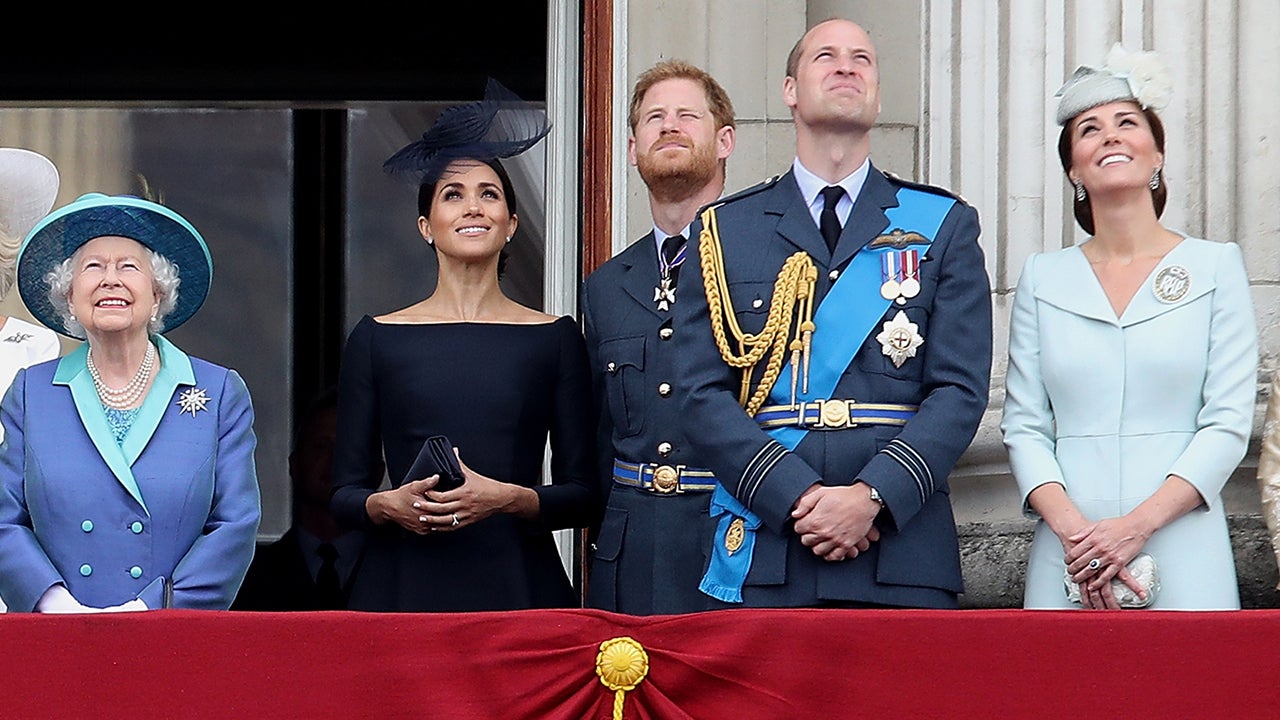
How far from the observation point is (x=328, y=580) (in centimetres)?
662

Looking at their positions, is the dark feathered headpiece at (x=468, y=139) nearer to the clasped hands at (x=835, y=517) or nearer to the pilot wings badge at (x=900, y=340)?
the pilot wings badge at (x=900, y=340)

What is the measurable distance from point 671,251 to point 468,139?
19.2 inches

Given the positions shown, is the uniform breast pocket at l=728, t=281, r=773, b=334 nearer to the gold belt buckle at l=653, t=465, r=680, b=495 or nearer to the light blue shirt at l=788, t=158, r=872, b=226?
the light blue shirt at l=788, t=158, r=872, b=226

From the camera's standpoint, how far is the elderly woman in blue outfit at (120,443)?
3.66 metres

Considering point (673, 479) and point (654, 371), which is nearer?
point (673, 479)

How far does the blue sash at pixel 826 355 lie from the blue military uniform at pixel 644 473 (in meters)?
0.26

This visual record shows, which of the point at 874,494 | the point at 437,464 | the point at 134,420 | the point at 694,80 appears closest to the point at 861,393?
the point at 874,494

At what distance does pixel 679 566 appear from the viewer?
399 cm

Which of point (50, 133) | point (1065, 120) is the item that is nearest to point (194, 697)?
point (1065, 120)

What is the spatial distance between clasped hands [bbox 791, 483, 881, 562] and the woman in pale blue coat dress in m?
0.39

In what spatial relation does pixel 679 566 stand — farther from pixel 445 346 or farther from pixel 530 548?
pixel 445 346

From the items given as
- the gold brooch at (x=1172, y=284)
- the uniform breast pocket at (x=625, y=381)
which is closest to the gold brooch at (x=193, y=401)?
the uniform breast pocket at (x=625, y=381)

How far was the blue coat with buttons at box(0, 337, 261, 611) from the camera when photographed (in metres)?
3.65

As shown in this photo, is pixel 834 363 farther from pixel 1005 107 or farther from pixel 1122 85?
pixel 1005 107
